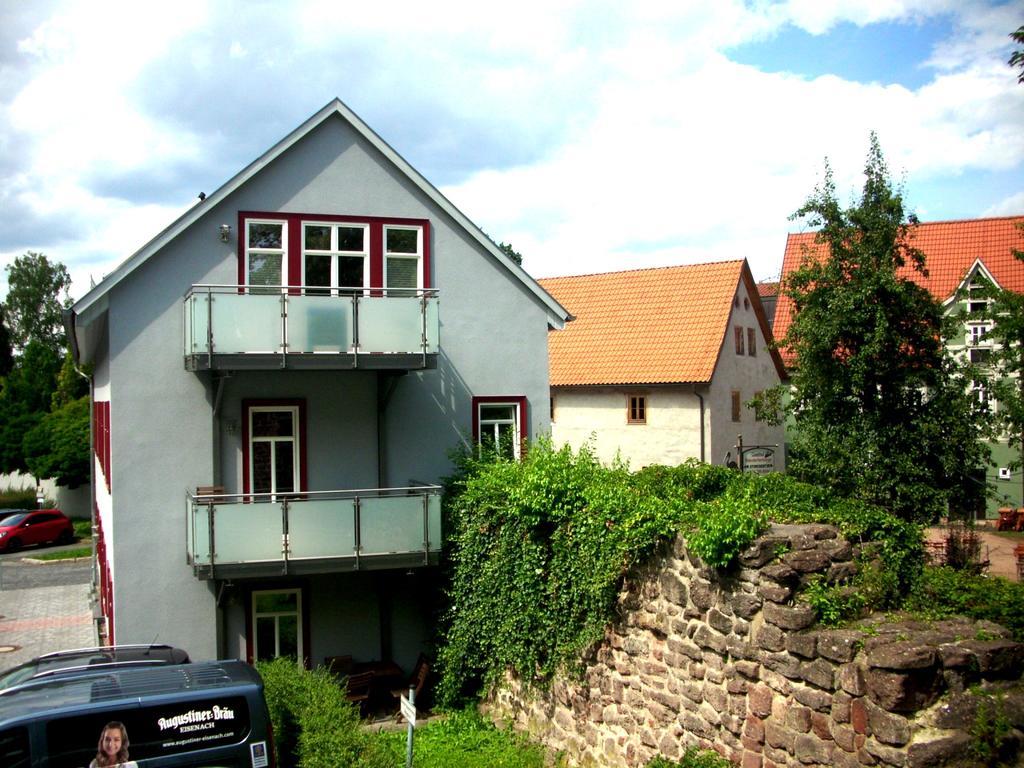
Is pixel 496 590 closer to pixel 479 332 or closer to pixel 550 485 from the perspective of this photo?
pixel 550 485

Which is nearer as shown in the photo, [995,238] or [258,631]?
[258,631]

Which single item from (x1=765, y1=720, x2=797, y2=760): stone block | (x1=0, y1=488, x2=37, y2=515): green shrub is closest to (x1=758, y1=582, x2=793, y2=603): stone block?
(x1=765, y1=720, x2=797, y2=760): stone block

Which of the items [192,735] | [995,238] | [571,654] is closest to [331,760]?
[192,735]

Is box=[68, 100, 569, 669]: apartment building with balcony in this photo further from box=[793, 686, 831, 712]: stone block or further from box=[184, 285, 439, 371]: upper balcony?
box=[793, 686, 831, 712]: stone block

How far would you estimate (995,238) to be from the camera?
39.2 meters

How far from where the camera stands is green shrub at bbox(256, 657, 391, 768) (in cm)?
1007

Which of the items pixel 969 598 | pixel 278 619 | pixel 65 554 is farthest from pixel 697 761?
pixel 65 554

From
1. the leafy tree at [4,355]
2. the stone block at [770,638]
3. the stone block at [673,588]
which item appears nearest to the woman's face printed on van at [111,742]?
the stone block at [673,588]

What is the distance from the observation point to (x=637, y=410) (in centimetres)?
3259

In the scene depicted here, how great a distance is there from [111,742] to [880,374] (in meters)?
A: 15.4

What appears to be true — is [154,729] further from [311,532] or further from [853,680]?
[853,680]

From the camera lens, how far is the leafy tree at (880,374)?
753 inches

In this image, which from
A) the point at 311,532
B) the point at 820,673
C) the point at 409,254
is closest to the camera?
the point at 820,673

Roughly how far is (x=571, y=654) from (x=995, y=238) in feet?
112
